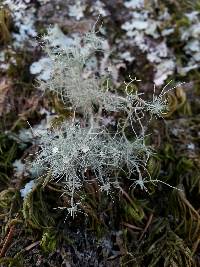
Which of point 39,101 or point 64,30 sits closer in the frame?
point 39,101

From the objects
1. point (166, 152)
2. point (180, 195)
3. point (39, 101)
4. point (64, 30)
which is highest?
point (64, 30)

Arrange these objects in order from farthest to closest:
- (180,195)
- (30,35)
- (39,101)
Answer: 1. (30,35)
2. (39,101)
3. (180,195)

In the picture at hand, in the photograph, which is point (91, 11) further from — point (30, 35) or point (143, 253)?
point (143, 253)

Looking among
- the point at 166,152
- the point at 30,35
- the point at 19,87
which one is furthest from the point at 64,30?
the point at 166,152

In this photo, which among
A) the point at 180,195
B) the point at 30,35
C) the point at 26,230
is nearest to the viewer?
the point at 26,230

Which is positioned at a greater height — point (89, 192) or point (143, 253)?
point (89, 192)

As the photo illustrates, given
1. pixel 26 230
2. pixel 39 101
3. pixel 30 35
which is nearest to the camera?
pixel 26 230

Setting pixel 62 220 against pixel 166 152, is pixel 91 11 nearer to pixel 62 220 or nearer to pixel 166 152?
pixel 166 152

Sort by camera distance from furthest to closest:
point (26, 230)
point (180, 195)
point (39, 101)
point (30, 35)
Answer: point (30, 35)
point (39, 101)
point (180, 195)
point (26, 230)

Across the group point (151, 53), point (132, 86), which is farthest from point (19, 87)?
point (151, 53)
